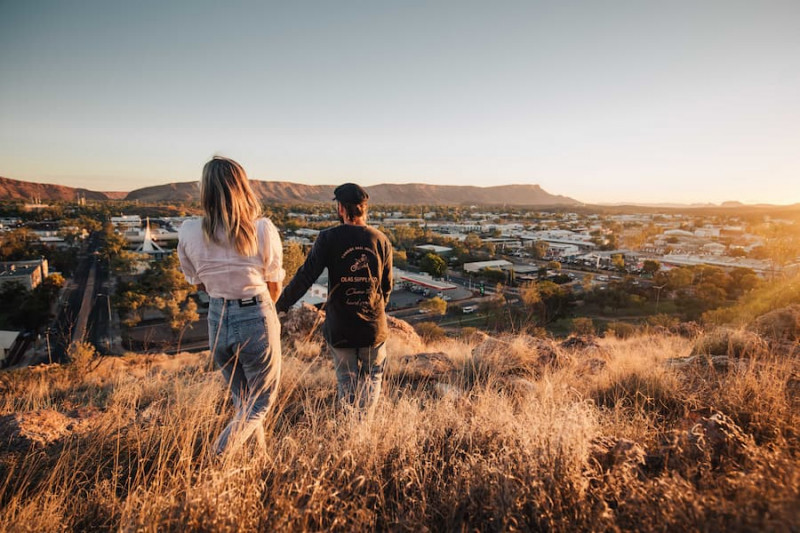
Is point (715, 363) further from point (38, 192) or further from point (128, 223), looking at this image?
point (38, 192)

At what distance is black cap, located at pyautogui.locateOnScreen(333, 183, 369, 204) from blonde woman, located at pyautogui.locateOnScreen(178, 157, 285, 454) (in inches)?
22.3

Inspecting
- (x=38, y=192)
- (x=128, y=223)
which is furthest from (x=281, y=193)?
(x=128, y=223)

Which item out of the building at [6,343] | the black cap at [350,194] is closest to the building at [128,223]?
the building at [6,343]

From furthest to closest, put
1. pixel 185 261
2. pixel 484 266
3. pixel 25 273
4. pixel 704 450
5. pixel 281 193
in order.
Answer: pixel 281 193, pixel 484 266, pixel 25 273, pixel 185 261, pixel 704 450

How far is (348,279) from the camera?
2.47m

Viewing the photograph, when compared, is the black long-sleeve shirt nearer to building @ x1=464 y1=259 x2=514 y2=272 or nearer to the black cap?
the black cap

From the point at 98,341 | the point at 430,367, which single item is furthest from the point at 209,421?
the point at 98,341

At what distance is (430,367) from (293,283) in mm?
2418

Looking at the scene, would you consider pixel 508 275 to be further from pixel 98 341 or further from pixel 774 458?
pixel 774 458

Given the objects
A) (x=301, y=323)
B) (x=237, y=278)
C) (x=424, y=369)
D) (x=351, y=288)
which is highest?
(x=237, y=278)

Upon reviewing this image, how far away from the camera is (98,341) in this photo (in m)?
19.2

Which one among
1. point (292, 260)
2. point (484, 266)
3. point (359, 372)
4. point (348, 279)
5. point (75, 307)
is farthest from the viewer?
point (484, 266)

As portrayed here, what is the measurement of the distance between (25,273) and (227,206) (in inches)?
1331

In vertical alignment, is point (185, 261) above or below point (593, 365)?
above
